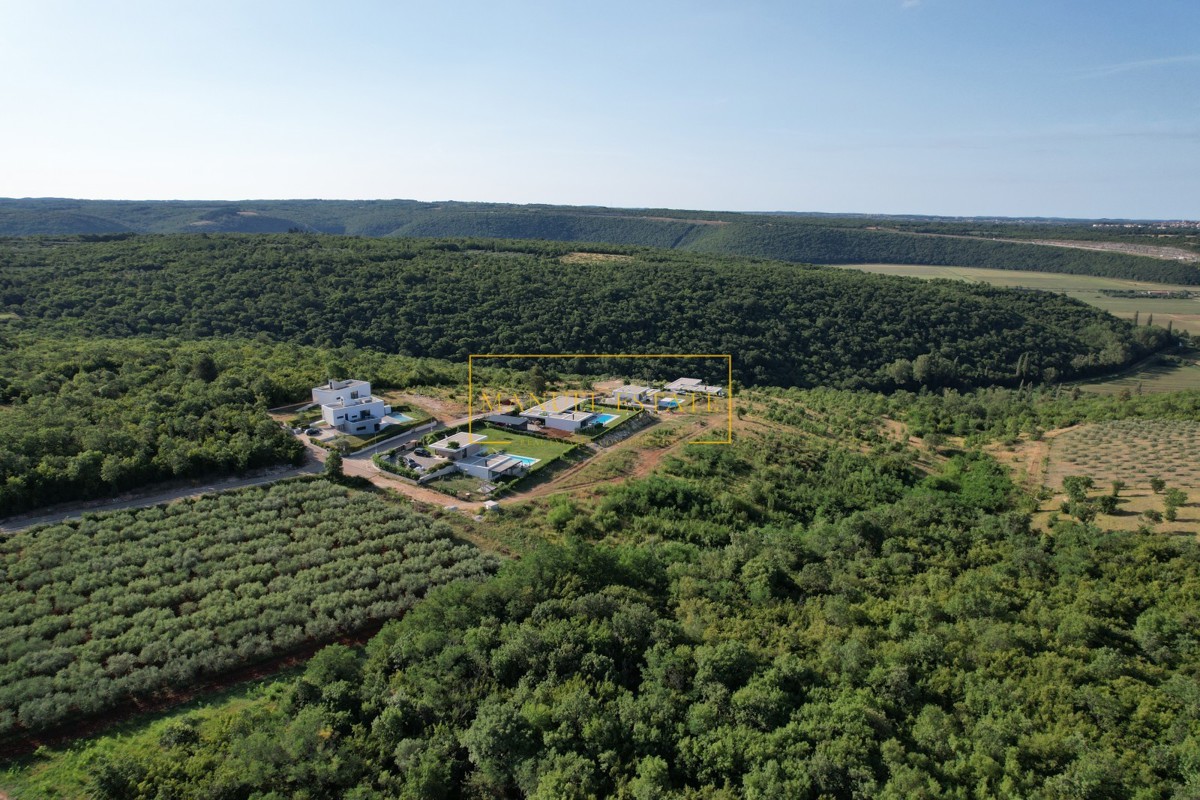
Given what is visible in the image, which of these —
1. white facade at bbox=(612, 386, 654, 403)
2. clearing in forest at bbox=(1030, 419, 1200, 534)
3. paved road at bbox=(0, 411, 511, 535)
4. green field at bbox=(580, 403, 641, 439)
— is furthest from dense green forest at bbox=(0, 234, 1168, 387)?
paved road at bbox=(0, 411, 511, 535)

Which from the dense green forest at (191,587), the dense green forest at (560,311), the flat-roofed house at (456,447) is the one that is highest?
the dense green forest at (560,311)

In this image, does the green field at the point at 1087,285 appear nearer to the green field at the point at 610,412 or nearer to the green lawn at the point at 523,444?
the green field at the point at 610,412

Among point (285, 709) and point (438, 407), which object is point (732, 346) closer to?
point (438, 407)

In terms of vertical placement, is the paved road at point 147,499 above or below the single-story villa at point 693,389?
below

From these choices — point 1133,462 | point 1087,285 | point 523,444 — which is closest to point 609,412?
point 523,444

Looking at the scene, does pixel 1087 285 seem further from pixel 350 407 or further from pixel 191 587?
pixel 191 587

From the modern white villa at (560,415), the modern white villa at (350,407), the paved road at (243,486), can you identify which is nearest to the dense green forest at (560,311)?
the modern white villa at (560,415)
